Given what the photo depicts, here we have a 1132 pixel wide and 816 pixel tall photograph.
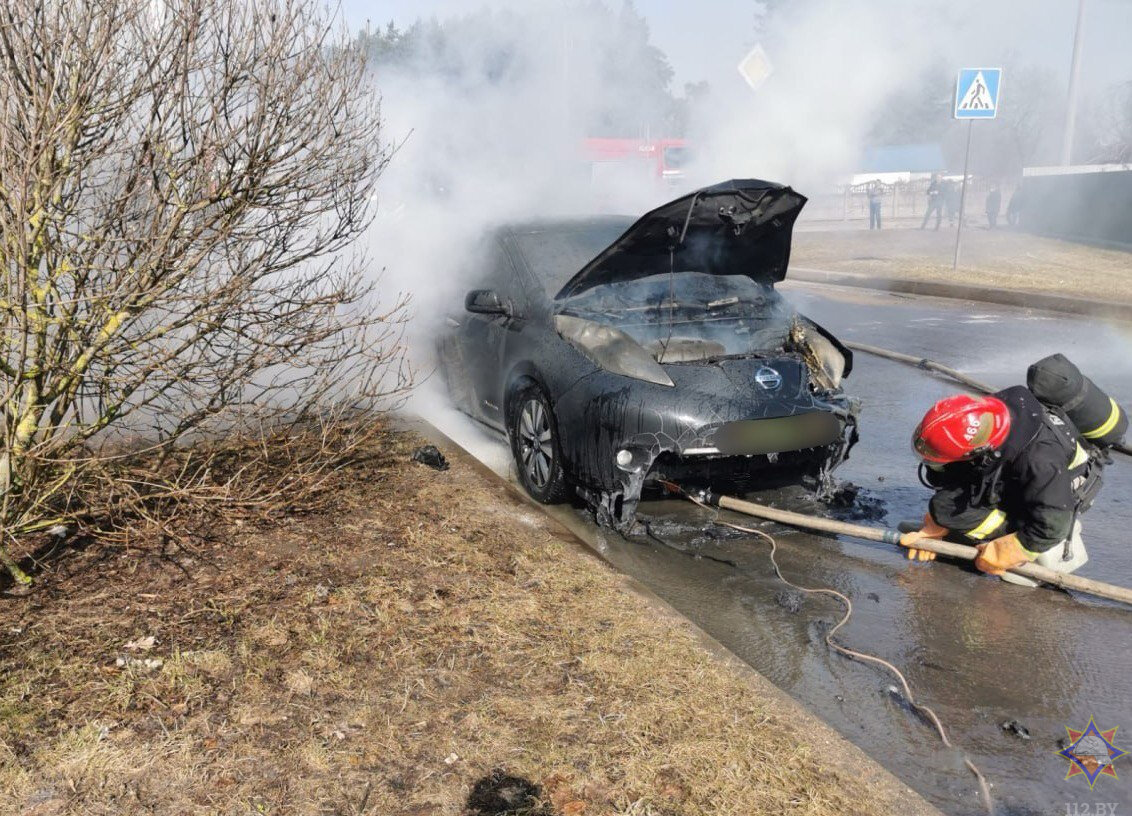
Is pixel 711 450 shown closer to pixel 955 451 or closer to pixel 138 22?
pixel 955 451

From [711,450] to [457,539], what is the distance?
1.32 meters

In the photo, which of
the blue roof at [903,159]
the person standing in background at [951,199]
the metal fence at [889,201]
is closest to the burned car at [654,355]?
the person standing in background at [951,199]

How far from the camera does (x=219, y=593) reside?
12.7 feet

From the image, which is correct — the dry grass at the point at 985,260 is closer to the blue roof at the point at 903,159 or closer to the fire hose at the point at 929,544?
the fire hose at the point at 929,544

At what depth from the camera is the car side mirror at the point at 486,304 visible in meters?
5.84

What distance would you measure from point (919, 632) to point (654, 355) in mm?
1954

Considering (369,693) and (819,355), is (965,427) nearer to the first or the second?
(819,355)

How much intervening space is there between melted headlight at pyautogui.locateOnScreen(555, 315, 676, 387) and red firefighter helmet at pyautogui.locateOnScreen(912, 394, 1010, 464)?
1.30m

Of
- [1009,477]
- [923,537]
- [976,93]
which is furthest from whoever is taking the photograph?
[976,93]

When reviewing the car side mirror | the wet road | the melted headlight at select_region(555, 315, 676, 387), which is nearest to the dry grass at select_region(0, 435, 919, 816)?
the wet road

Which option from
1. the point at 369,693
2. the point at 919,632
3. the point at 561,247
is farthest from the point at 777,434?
the point at 369,693

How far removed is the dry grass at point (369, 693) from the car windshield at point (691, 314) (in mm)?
1509

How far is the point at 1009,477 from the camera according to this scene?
14.0 ft

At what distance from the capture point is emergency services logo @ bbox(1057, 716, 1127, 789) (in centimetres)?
313
